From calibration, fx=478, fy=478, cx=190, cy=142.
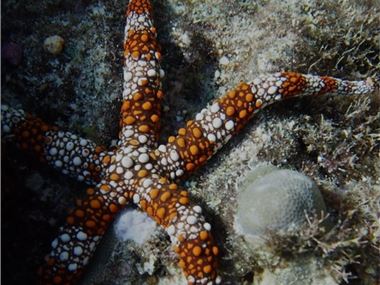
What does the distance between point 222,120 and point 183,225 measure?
3.41 ft

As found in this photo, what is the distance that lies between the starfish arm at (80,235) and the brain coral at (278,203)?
111cm

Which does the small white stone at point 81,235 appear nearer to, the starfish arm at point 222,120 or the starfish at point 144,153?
the starfish at point 144,153

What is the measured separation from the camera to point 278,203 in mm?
3873

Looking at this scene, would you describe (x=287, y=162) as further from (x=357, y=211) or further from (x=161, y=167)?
(x=161, y=167)

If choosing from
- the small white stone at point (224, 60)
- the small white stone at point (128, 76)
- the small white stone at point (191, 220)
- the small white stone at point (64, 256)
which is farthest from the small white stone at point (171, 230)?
the small white stone at point (224, 60)

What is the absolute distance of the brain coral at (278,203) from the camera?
12.7ft

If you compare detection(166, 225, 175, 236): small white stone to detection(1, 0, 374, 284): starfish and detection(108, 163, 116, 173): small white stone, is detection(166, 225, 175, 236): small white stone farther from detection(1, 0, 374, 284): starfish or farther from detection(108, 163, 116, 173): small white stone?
detection(108, 163, 116, 173): small white stone

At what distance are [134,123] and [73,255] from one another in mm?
1293

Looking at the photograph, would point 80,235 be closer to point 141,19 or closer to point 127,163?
point 127,163

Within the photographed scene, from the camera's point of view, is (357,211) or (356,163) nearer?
(357,211)

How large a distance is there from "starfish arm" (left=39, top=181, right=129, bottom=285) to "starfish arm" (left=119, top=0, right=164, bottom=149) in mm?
564

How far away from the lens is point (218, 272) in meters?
4.06

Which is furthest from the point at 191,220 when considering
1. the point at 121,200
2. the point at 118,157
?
the point at 118,157

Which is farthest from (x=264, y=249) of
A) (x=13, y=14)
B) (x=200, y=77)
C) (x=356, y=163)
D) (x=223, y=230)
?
(x=13, y=14)
